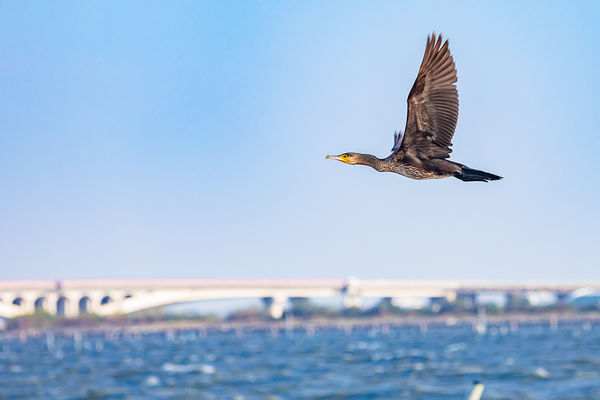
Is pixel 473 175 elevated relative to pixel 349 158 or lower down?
lower down

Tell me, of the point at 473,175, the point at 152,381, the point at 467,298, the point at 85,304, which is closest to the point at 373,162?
the point at 473,175

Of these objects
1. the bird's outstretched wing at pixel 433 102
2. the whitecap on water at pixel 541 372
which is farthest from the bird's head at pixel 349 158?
the whitecap on water at pixel 541 372

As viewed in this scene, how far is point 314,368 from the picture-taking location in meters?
103

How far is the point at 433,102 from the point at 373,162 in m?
1.14

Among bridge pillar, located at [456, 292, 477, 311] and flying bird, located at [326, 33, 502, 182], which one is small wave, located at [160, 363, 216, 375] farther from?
flying bird, located at [326, 33, 502, 182]

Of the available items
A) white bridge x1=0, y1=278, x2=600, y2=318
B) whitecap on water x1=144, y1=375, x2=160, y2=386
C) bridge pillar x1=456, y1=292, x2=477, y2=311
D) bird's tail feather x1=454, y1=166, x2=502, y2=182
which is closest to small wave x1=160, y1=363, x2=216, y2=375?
whitecap on water x1=144, y1=375, x2=160, y2=386

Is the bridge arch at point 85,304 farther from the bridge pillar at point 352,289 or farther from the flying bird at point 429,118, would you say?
the flying bird at point 429,118

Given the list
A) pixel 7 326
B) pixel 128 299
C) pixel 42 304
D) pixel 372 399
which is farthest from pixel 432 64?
pixel 7 326

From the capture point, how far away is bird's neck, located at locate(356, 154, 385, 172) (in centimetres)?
957

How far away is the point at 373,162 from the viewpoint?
31.8 feet

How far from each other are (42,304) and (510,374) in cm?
9648

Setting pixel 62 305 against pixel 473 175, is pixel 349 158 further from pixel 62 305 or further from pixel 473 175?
pixel 62 305

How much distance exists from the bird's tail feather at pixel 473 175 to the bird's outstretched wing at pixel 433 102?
866 mm

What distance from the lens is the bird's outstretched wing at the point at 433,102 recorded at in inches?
397
